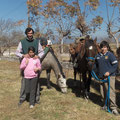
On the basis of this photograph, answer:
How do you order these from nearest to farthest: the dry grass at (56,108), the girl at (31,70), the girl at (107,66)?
1. the girl at (107,66)
2. the dry grass at (56,108)
3. the girl at (31,70)

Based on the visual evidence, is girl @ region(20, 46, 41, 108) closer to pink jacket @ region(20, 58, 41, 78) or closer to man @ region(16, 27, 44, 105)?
pink jacket @ region(20, 58, 41, 78)

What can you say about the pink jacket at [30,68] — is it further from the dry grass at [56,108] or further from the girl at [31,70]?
the dry grass at [56,108]

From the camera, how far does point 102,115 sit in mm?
3568

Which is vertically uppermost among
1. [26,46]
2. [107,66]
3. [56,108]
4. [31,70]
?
[26,46]

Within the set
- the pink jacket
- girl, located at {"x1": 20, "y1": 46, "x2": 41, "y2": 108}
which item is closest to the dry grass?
girl, located at {"x1": 20, "y1": 46, "x2": 41, "y2": 108}

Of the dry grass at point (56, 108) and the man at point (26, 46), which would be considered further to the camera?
the man at point (26, 46)

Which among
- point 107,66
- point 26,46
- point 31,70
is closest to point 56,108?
point 31,70

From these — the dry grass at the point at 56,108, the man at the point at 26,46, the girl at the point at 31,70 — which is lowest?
the dry grass at the point at 56,108

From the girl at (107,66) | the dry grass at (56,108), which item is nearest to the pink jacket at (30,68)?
the dry grass at (56,108)

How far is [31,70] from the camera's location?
A: 3879mm

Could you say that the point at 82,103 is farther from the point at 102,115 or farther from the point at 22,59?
the point at 22,59

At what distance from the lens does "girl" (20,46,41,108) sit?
380 cm

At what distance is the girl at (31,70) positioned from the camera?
380 centimetres

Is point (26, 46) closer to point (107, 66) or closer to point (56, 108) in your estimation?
point (56, 108)
